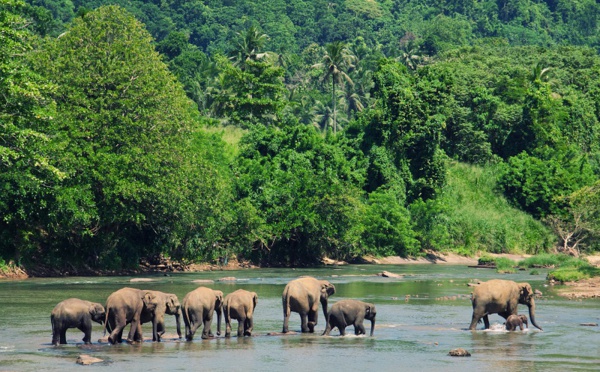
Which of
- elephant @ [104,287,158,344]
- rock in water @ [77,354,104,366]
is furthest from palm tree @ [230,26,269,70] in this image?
rock in water @ [77,354,104,366]

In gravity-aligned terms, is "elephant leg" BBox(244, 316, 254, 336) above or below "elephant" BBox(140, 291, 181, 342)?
below

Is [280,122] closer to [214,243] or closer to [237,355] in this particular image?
[214,243]

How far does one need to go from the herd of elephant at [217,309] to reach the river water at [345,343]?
16.2 inches

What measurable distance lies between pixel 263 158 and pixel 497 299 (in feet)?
143

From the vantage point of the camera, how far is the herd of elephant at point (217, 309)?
2714cm

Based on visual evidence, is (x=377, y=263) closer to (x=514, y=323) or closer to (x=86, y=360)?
(x=514, y=323)

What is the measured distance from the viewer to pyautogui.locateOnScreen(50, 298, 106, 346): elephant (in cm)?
2675

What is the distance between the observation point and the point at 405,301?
41.7 metres

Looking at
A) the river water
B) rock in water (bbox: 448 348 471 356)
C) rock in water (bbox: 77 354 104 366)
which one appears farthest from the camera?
rock in water (bbox: 448 348 471 356)

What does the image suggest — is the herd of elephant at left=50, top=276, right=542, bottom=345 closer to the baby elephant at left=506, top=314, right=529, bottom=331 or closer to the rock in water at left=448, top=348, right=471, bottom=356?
the baby elephant at left=506, top=314, right=529, bottom=331

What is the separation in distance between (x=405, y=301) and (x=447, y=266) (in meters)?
32.4

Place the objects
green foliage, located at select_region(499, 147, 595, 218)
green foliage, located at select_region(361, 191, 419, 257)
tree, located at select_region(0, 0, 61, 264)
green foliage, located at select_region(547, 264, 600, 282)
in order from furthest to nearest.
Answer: green foliage, located at select_region(499, 147, 595, 218) → green foliage, located at select_region(361, 191, 419, 257) → green foliage, located at select_region(547, 264, 600, 282) → tree, located at select_region(0, 0, 61, 264)

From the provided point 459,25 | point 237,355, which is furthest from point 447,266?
point 459,25

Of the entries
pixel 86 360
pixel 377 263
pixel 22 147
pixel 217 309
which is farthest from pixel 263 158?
pixel 86 360
